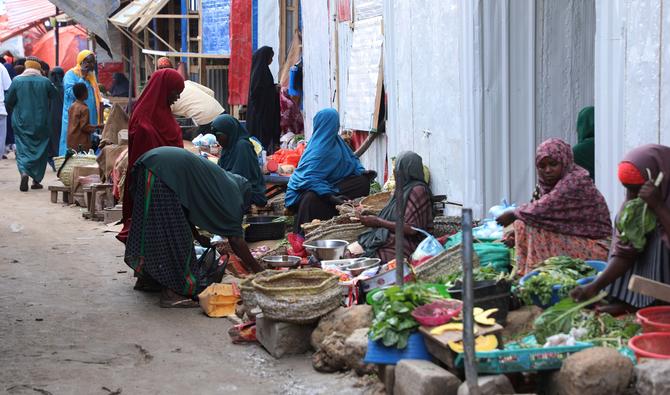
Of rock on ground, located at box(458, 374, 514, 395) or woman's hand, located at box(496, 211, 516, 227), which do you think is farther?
woman's hand, located at box(496, 211, 516, 227)

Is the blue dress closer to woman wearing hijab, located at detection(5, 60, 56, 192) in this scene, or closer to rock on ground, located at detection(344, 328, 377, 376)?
woman wearing hijab, located at detection(5, 60, 56, 192)

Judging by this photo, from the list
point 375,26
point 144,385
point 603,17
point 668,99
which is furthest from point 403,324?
point 375,26

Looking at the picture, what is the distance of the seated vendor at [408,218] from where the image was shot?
292 inches

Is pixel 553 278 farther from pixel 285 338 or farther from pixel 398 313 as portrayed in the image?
pixel 285 338

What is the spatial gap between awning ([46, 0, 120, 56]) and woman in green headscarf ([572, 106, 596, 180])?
17.6 meters

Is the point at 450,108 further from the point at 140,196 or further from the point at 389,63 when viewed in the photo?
the point at 140,196

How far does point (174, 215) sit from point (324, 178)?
2568mm

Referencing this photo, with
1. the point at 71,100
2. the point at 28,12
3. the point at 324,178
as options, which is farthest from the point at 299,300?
the point at 28,12

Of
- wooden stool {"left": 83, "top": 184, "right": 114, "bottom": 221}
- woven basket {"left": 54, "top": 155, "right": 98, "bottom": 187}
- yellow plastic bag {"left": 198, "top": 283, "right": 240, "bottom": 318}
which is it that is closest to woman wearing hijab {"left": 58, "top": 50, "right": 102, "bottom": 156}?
woven basket {"left": 54, "top": 155, "right": 98, "bottom": 187}

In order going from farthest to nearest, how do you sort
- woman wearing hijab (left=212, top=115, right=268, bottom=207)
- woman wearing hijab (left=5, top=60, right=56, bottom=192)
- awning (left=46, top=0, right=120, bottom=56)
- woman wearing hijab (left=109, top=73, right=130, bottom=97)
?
1. woman wearing hijab (left=109, top=73, right=130, bottom=97)
2. awning (left=46, top=0, right=120, bottom=56)
3. woman wearing hijab (left=5, top=60, right=56, bottom=192)
4. woman wearing hijab (left=212, top=115, right=268, bottom=207)

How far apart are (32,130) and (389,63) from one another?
24.7 feet

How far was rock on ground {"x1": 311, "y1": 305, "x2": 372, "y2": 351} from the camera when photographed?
5.77m

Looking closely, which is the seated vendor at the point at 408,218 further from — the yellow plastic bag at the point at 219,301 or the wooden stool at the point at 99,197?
the wooden stool at the point at 99,197

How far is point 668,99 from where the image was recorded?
17.8 ft
